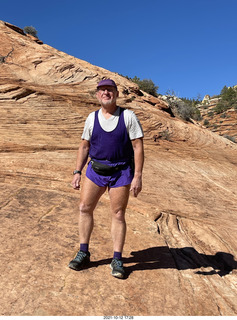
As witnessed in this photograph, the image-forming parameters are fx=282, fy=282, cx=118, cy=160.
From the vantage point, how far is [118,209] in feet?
11.0

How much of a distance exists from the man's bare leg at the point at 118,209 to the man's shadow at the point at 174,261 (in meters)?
0.45

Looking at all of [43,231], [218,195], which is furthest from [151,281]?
[218,195]

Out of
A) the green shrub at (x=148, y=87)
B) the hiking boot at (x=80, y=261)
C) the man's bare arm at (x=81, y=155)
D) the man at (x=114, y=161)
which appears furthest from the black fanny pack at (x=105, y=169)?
the green shrub at (x=148, y=87)

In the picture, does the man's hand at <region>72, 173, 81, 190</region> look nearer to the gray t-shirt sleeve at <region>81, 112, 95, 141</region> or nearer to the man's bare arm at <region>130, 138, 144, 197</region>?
the gray t-shirt sleeve at <region>81, 112, 95, 141</region>

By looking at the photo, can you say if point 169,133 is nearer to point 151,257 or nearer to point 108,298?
point 151,257

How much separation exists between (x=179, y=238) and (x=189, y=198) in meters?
2.63

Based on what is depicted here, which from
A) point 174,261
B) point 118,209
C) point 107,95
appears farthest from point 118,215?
point 107,95

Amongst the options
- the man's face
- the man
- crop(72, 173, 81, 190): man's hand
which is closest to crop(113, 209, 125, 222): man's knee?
the man

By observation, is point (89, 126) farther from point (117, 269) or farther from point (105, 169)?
point (117, 269)

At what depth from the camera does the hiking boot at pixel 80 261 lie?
3.34m

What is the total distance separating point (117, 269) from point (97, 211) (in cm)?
239

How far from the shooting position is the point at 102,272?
3395 mm

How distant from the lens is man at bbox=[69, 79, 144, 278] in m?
3.30

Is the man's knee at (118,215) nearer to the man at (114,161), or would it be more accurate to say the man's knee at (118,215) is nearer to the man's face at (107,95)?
the man at (114,161)
